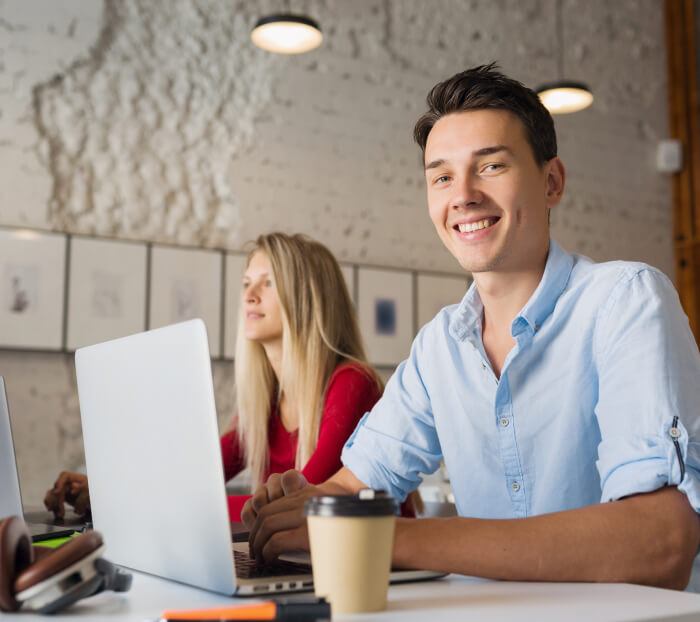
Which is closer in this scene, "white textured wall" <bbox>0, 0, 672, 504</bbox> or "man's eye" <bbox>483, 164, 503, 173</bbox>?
"man's eye" <bbox>483, 164, 503, 173</bbox>

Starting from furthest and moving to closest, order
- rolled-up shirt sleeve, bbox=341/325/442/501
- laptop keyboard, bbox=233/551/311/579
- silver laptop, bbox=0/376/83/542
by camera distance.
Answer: rolled-up shirt sleeve, bbox=341/325/442/501 → silver laptop, bbox=0/376/83/542 → laptop keyboard, bbox=233/551/311/579

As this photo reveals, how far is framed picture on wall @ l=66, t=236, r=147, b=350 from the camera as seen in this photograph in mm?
3705

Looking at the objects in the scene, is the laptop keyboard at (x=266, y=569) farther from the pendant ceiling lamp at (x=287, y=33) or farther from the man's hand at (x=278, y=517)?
the pendant ceiling lamp at (x=287, y=33)

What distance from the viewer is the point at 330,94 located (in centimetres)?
450

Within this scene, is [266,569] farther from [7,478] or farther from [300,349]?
[300,349]

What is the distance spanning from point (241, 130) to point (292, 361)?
7.16 feet

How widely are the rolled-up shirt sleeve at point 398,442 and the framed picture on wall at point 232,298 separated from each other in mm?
2622

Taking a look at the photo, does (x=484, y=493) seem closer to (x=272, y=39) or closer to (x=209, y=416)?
(x=209, y=416)

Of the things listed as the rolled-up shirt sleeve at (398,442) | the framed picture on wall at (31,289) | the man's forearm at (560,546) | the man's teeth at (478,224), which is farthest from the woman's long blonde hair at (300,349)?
the framed picture on wall at (31,289)

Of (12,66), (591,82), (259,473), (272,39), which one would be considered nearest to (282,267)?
(259,473)

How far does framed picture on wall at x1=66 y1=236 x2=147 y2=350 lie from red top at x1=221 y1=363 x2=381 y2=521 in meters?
1.45

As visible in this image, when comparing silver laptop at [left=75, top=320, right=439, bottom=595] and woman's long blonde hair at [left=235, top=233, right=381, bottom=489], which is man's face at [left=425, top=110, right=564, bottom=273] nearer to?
silver laptop at [left=75, top=320, right=439, bottom=595]

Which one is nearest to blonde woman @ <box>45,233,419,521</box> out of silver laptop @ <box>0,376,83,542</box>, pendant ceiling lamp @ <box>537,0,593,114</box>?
silver laptop @ <box>0,376,83,542</box>

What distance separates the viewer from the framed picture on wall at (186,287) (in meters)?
3.89
